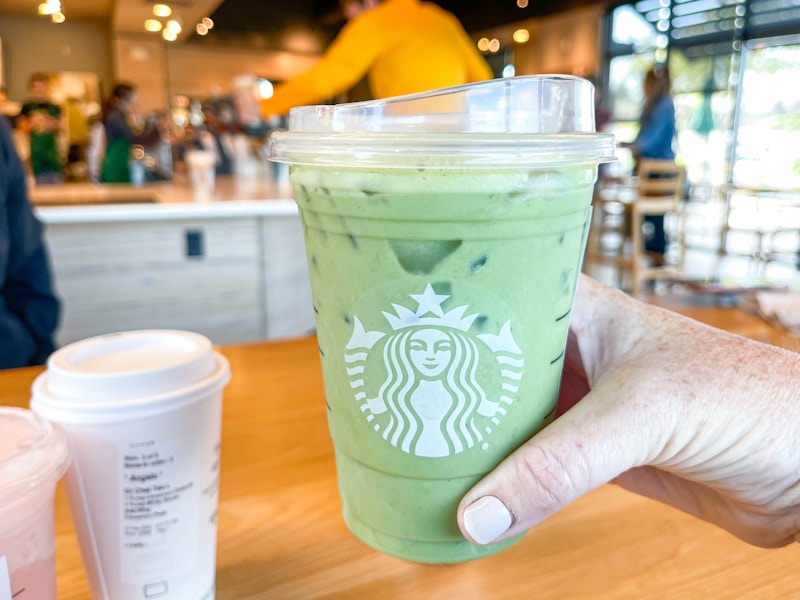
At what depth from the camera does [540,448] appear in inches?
16.5

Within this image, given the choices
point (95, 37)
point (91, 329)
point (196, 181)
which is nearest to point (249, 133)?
point (196, 181)

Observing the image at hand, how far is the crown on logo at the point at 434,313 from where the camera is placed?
0.39m

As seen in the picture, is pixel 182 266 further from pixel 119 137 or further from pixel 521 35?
pixel 521 35

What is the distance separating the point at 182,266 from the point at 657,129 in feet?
→ 13.9

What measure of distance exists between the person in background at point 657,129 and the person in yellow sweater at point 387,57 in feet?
8.56

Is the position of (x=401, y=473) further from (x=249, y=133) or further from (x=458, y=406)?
(x=249, y=133)

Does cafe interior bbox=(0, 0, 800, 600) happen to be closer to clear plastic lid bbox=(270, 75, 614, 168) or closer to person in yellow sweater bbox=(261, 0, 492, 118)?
clear plastic lid bbox=(270, 75, 614, 168)

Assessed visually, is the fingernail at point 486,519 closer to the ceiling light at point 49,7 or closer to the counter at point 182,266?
the counter at point 182,266

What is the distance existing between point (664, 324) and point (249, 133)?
5005 mm

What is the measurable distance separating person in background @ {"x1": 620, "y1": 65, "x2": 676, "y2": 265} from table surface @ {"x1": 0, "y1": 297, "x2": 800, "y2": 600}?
4957 millimetres

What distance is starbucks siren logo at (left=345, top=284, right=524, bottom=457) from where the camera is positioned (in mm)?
398

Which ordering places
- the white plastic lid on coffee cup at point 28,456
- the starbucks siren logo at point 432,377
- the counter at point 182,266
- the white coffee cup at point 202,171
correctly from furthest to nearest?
1. the white coffee cup at point 202,171
2. the counter at point 182,266
3. the starbucks siren logo at point 432,377
4. the white plastic lid on coffee cup at point 28,456

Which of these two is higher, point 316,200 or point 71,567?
point 316,200

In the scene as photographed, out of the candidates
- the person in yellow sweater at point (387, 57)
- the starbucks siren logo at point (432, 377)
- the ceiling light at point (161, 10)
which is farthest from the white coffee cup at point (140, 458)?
the ceiling light at point (161, 10)
